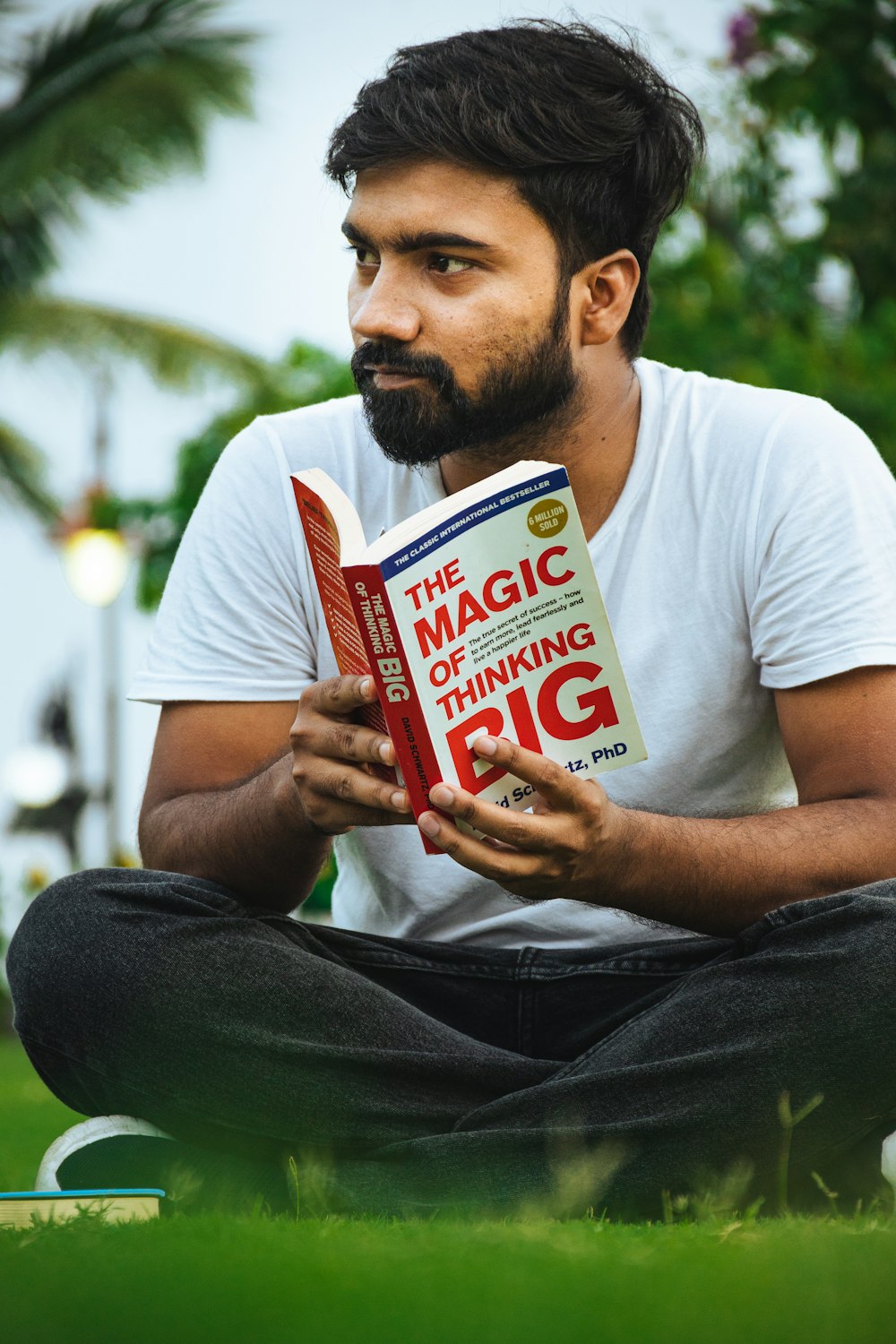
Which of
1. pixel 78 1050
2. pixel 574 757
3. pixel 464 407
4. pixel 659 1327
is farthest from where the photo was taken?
pixel 464 407

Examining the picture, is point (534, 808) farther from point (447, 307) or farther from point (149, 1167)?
point (447, 307)

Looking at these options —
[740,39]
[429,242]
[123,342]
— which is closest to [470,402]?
[429,242]

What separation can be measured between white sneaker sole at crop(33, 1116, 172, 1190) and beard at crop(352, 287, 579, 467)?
1191mm

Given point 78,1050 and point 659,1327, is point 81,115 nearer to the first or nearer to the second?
point 78,1050

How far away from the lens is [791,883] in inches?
96.0

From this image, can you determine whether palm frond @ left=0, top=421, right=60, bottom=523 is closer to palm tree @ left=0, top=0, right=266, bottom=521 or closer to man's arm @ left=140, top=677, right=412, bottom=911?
palm tree @ left=0, top=0, right=266, bottom=521

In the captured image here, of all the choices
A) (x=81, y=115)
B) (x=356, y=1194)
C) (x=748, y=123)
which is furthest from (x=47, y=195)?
(x=356, y=1194)

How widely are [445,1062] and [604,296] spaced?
146 cm

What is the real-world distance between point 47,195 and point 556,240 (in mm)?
13521

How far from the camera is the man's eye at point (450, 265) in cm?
273

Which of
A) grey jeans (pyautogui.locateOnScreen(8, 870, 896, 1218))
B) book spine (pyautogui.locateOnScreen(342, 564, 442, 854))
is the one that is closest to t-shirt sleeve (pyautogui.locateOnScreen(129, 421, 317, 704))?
grey jeans (pyautogui.locateOnScreen(8, 870, 896, 1218))

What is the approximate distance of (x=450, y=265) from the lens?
2.74 m

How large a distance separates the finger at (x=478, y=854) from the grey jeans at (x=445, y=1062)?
1.06 feet

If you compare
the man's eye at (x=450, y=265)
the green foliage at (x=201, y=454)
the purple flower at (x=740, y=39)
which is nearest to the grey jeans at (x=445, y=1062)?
the man's eye at (x=450, y=265)
